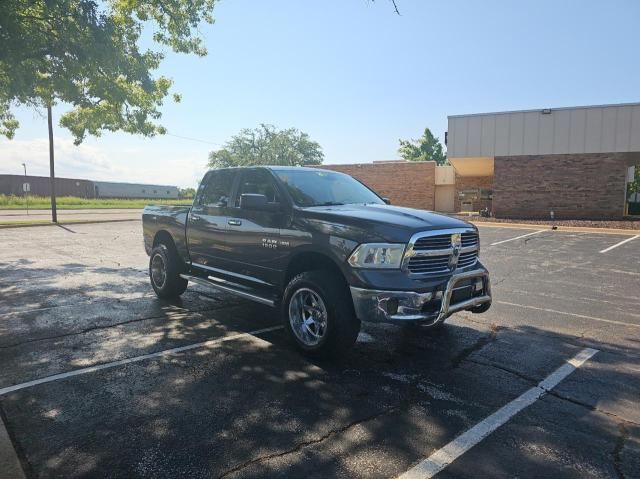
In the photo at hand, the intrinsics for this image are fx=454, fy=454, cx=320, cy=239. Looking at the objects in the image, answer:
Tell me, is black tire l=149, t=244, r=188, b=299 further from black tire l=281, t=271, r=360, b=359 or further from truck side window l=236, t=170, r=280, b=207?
black tire l=281, t=271, r=360, b=359

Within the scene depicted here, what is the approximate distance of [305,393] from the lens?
12.6ft

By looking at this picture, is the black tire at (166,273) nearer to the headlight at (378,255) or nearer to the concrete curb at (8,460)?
the headlight at (378,255)

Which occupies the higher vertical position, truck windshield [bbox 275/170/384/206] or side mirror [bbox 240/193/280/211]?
truck windshield [bbox 275/170/384/206]

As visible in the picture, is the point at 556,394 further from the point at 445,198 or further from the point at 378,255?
the point at 445,198

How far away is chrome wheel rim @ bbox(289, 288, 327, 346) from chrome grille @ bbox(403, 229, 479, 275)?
0.99 m

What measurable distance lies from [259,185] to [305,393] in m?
2.81

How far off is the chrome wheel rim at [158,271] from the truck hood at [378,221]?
3315mm

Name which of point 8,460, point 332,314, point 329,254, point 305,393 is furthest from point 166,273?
point 8,460

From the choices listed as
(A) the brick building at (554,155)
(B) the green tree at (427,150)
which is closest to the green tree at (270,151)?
(B) the green tree at (427,150)

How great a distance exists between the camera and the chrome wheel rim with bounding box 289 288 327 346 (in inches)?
181

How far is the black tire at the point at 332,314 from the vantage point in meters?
4.35

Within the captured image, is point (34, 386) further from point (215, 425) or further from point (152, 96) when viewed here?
point (152, 96)

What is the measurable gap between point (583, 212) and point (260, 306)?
72.8 feet

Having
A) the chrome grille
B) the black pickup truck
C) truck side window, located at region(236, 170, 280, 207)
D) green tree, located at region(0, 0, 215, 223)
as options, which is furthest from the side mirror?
green tree, located at region(0, 0, 215, 223)
